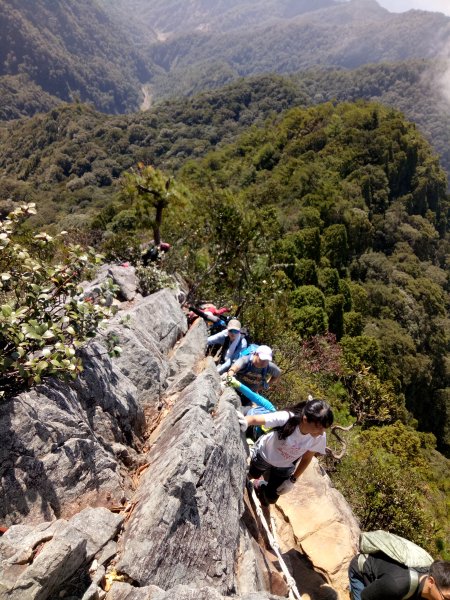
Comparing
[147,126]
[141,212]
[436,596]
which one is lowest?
[147,126]

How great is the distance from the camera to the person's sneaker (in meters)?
6.81

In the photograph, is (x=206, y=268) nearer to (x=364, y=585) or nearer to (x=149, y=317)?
(x=149, y=317)

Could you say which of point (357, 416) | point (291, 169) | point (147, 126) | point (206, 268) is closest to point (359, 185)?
point (291, 169)

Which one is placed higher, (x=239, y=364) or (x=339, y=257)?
(x=239, y=364)

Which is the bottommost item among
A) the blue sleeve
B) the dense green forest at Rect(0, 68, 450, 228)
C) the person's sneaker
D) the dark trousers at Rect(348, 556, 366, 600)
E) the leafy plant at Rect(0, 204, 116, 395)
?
the dense green forest at Rect(0, 68, 450, 228)

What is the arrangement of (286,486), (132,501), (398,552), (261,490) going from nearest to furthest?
(398,552) → (132,501) → (286,486) → (261,490)

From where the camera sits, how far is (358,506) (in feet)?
39.6

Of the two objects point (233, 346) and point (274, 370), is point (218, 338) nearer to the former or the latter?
point (233, 346)

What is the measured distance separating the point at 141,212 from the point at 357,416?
16.1m

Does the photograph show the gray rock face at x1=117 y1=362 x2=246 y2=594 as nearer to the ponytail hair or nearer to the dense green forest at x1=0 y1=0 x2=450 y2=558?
the ponytail hair

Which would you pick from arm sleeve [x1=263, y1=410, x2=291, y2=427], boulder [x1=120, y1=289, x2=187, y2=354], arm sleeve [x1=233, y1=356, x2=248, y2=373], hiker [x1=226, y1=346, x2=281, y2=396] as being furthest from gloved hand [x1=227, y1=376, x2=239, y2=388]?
boulder [x1=120, y1=289, x2=187, y2=354]

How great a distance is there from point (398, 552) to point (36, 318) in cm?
486

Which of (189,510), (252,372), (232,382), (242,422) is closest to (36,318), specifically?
(189,510)

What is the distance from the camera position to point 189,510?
4.87 meters
